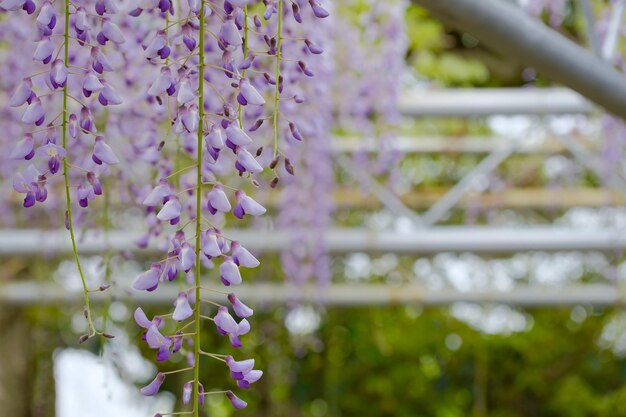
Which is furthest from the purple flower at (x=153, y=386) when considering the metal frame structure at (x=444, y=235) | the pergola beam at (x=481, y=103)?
the pergola beam at (x=481, y=103)

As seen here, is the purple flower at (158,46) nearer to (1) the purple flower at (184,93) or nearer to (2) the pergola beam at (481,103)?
(1) the purple flower at (184,93)

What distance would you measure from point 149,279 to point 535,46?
1.27 meters

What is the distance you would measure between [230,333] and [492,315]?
19.3ft

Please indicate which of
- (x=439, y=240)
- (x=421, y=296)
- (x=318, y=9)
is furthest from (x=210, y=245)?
(x=421, y=296)

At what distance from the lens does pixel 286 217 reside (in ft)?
13.9

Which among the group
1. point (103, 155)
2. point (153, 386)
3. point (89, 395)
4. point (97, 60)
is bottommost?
point (89, 395)

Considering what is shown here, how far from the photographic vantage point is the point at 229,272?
4.17 ft

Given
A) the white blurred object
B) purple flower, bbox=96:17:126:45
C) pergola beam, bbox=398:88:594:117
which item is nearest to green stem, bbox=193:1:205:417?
purple flower, bbox=96:17:126:45

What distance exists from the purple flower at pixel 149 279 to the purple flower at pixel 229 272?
0.25 feet

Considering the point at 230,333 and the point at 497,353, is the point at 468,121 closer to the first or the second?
the point at 497,353

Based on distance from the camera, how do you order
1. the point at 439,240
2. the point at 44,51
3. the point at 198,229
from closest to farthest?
1. the point at 198,229
2. the point at 44,51
3. the point at 439,240

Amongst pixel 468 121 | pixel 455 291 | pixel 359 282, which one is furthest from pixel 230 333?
pixel 359 282

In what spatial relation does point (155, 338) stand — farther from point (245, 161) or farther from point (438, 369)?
point (438, 369)

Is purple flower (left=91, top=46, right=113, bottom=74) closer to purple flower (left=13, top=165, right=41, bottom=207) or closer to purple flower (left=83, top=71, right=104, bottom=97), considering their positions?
purple flower (left=83, top=71, right=104, bottom=97)
